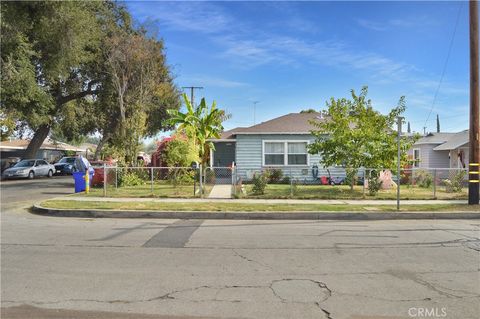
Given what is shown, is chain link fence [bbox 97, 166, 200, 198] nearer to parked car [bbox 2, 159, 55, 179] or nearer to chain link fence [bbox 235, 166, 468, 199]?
chain link fence [bbox 235, 166, 468, 199]

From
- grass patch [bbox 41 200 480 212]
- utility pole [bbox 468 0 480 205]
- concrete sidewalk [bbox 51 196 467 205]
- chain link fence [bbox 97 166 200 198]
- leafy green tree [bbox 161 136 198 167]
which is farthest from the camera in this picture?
leafy green tree [bbox 161 136 198 167]

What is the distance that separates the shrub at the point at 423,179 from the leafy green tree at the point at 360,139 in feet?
13.0

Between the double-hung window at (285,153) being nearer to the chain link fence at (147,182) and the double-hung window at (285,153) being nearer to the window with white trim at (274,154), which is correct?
the window with white trim at (274,154)

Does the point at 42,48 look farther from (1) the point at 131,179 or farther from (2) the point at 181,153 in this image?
(2) the point at 181,153

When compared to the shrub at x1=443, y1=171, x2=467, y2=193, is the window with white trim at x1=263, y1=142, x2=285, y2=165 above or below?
above

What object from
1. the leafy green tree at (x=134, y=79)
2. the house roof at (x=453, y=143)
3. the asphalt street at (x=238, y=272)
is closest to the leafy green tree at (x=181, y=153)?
the leafy green tree at (x=134, y=79)

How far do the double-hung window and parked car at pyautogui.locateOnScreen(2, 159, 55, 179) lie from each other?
18.6 meters

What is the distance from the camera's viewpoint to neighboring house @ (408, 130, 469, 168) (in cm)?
2892

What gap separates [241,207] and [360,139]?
6.95 metres

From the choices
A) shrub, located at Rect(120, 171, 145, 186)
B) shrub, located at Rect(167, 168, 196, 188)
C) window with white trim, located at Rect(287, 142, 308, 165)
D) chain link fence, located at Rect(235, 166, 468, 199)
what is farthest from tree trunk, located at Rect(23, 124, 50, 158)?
window with white trim, located at Rect(287, 142, 308, 165)

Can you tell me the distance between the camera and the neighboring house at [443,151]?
28922mm

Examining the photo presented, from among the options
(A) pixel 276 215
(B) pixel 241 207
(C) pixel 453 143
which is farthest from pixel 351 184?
(C) pixel 453 143

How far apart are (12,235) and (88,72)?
28249 millimetres

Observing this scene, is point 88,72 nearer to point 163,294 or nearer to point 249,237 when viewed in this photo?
Answer: point 249,237
